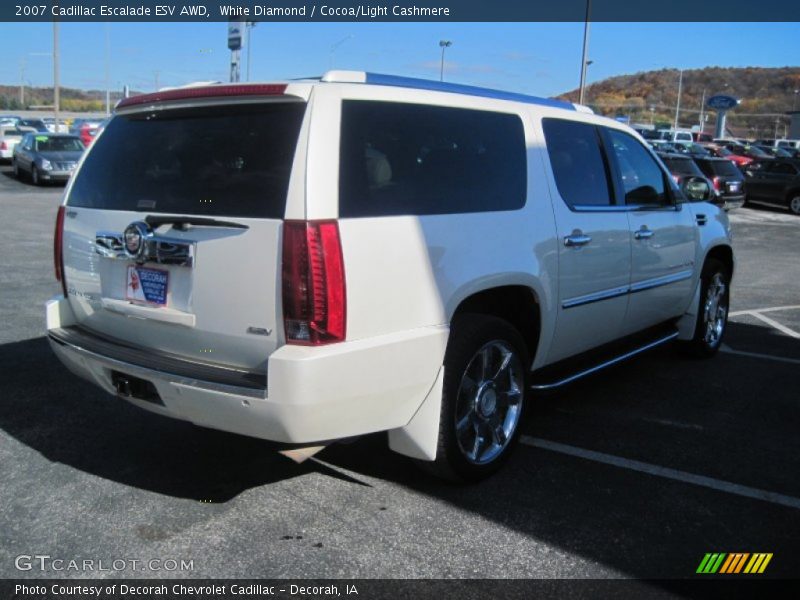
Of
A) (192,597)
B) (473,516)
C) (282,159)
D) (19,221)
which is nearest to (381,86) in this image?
(282,159)

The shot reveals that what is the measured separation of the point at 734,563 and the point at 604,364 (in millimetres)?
1731

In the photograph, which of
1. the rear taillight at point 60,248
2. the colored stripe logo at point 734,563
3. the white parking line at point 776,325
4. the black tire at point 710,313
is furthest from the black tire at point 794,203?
the rear taillight at point 60,248

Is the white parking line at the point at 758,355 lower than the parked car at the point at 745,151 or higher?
lower

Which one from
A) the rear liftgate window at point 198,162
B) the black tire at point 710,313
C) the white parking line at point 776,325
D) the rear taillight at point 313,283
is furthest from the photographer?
the white parking line at point 776,325

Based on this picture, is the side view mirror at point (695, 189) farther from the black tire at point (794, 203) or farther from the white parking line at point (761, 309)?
the black tire at point (794, 203)

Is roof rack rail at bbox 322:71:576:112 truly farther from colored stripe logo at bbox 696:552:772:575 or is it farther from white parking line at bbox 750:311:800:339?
white parking line at bbox 750:311:800:339

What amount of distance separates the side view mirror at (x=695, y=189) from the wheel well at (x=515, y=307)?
2491 mm

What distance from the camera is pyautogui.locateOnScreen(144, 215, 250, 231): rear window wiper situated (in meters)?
3.05

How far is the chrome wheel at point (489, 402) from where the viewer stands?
12.3 feet

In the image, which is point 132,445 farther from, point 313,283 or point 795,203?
point 795,203

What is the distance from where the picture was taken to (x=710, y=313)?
6.32m

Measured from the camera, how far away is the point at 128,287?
3434mm

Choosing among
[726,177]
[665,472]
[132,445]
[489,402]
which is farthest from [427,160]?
[726,177]
